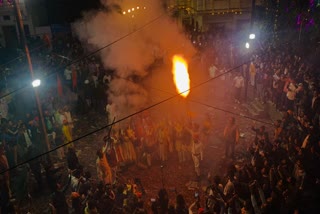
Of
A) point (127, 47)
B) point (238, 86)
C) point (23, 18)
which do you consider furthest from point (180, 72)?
point (23, 18)

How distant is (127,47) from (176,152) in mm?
6395

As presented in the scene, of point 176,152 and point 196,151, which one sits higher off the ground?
point 196,151

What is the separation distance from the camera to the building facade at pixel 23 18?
28375mm

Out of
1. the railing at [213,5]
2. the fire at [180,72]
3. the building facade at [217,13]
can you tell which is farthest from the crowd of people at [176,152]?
the railing at [213,5]

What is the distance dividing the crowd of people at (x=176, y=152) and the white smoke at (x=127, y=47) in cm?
102

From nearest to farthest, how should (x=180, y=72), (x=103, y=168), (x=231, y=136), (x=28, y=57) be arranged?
1. (x=103, y=168)
2. (x=28, y=57)
3. (x=231, y=136)
4. (x=180, y=72)

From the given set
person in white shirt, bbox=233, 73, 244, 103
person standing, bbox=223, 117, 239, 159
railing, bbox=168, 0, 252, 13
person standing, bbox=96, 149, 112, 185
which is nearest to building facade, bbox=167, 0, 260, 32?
railing, bbox=168, 0, 252, 13

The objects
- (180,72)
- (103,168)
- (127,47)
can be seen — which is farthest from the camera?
(180,72)

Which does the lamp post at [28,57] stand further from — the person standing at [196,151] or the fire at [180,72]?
the fire at [180,72]

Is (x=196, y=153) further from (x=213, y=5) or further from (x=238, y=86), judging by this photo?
(x=213, y=5)

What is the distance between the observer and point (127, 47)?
50.6ft

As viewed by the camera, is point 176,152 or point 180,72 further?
point 180,72

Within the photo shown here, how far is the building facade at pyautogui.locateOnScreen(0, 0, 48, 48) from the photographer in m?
28.4

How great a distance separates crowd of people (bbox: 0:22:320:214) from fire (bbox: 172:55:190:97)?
6.25 ft
